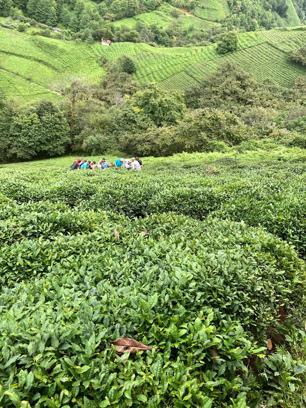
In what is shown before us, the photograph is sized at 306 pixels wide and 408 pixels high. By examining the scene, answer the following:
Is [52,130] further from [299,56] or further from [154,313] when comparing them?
[299,56]

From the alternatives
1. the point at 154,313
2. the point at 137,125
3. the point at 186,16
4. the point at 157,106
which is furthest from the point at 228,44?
the point at 154,313

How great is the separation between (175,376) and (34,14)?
12123 cm

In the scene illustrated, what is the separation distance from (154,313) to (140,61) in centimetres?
→ 8516

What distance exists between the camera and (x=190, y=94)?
203ft

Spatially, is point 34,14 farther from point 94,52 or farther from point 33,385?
point 33,385

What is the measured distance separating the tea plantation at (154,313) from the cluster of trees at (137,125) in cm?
2956

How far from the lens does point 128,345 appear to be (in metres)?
3.36

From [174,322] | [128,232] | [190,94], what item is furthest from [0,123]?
[174,322]

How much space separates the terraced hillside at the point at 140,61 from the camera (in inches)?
2746

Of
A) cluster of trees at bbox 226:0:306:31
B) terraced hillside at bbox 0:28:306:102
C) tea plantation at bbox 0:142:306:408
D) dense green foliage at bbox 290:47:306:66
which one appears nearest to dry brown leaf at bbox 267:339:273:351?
tea plantation at bbox 0:142:306:408

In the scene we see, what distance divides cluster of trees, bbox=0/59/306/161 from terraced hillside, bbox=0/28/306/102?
53.6ft

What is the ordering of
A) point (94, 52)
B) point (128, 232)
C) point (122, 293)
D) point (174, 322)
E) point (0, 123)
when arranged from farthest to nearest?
point (94, 52), point (0, 123), point (128, 232), point (122, 293), point (174, 322)

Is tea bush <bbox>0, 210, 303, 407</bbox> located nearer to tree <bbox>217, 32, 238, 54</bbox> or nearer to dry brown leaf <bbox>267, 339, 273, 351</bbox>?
dry brown leaf <bbox>267, 339, 273, 351</bbox>

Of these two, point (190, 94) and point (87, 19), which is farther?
point (87, 19)
